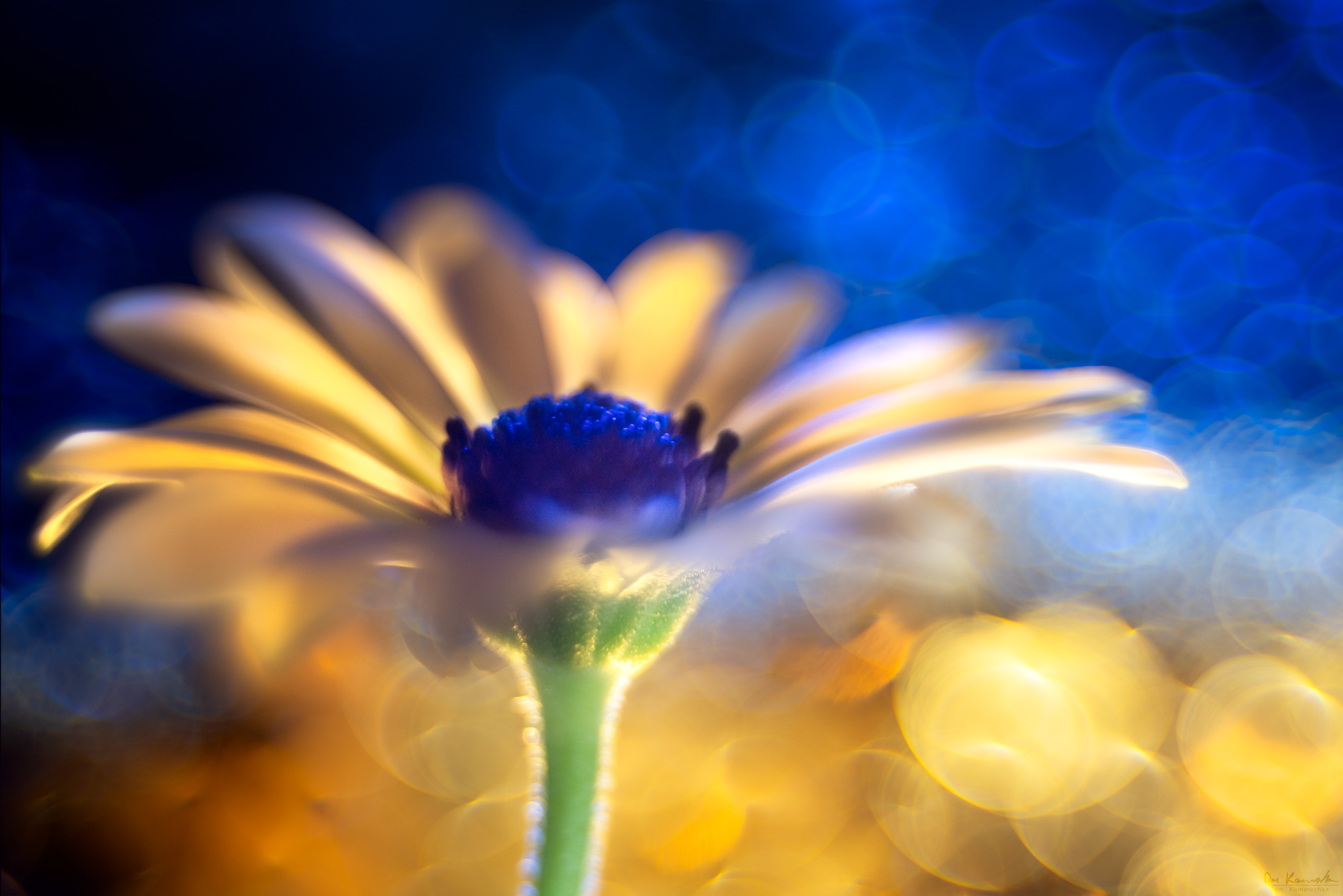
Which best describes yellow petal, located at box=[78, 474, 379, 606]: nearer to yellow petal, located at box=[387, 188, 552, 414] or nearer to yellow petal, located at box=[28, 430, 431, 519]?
yellow petal, located at box=[28, 430, 431, 519]

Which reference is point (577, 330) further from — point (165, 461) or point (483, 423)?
point (165, 461)

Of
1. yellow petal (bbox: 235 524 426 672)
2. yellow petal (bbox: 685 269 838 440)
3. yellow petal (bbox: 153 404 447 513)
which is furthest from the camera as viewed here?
yellow petal (bbox: 685 269 838 440)

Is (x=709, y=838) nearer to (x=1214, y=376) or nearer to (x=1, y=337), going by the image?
(x=1, y=337)

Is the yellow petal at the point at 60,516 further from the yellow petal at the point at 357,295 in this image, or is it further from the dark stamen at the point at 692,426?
the dark stamen at the point at 692,426

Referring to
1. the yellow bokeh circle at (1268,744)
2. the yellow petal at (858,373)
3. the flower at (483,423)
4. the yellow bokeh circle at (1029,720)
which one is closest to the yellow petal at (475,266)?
the flower at (483,423)

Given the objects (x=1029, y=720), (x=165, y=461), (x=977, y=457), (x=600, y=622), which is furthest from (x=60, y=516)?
(x=1029, y=720)

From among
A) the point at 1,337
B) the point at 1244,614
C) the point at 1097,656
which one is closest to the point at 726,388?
the point at 1097,656

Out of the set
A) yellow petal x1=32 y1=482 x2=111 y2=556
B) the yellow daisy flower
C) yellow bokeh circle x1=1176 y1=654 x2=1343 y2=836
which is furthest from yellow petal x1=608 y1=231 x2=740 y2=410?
yellow bokeh circle x1=1176 y1=654 x2=1343 y2=836
